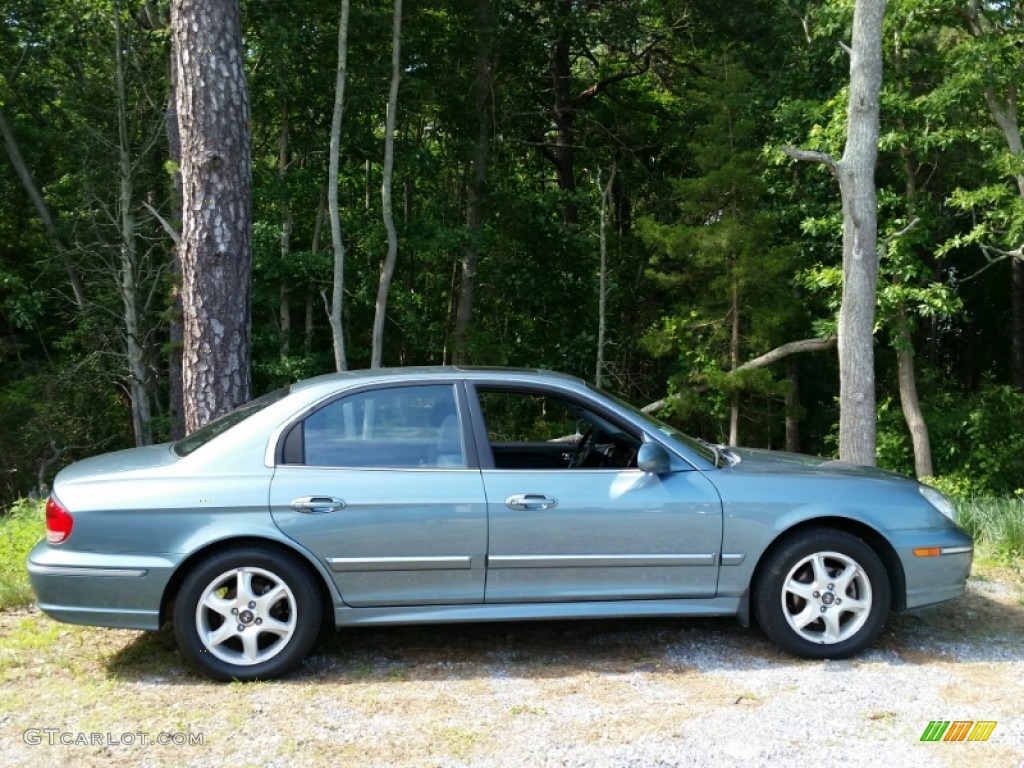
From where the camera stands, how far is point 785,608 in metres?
4.88

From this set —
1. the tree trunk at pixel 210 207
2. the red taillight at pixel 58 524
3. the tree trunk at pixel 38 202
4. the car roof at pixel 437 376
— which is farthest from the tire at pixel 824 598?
the tree trunk at pixel 38 202

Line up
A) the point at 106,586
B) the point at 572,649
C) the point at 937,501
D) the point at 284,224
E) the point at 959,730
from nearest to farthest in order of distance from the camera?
the point at 959,730
the point at 106,586
the point at 572,649
the point at 937,501
the point at 284,224

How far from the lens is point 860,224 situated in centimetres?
1020

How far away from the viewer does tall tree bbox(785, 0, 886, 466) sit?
989 cm

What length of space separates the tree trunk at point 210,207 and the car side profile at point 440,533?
251cm

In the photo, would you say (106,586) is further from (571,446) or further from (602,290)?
(602,290)

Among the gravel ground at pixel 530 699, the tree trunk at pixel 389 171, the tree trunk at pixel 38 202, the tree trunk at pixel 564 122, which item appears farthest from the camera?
the tree trunk at pixel 564 122

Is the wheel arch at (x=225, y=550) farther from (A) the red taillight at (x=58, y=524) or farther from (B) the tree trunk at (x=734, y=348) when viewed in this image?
(B) the tree trunk at (x=734, y=348)

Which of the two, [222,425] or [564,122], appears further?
[564,122]

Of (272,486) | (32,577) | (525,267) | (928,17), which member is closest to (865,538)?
(272,486)

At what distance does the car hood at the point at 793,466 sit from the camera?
5.12 meters

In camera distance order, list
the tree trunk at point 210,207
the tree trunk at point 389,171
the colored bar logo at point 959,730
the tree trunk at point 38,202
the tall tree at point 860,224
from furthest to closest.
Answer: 1. the tree trunk at point 38,202
2. the tree trunk at point 389,171
3. the tall tree at point 860,224
4. the tree trunk at point 210,207
5. the colored bar logo at point 959,730

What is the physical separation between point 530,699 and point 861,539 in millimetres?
2021

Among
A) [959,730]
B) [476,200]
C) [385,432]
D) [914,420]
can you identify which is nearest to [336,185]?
[476,200]
